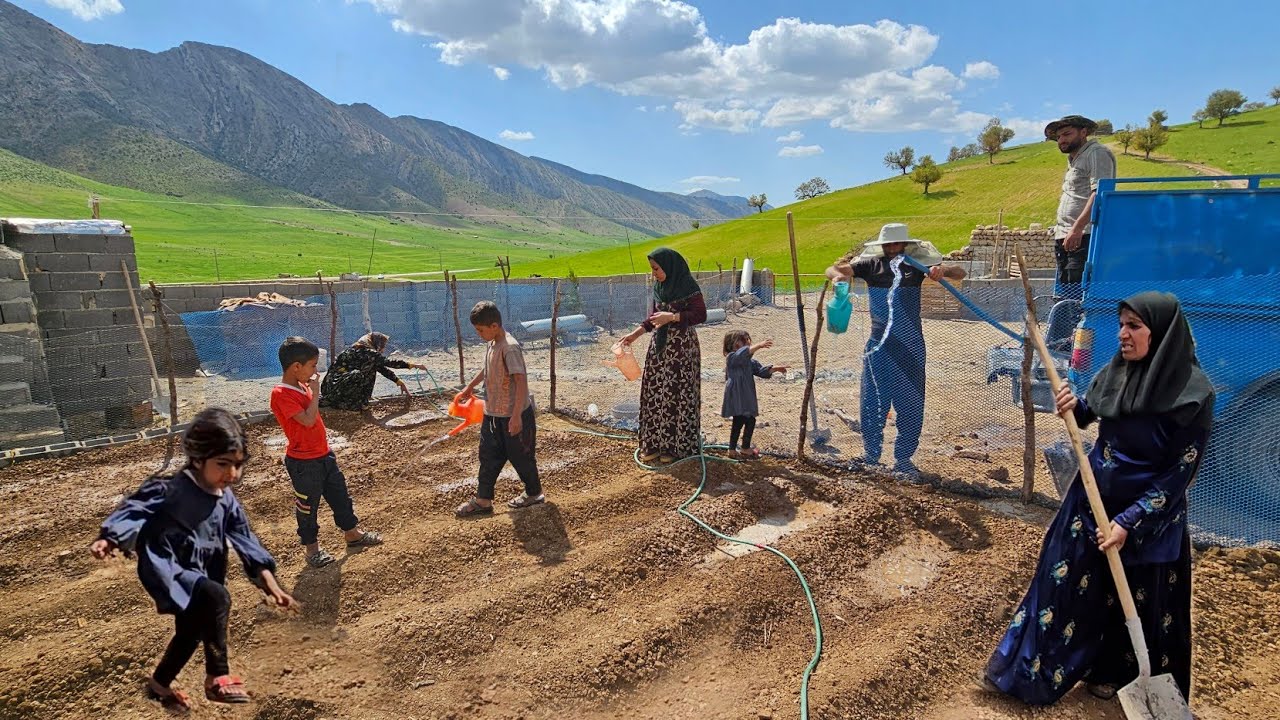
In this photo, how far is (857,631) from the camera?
3178 mm

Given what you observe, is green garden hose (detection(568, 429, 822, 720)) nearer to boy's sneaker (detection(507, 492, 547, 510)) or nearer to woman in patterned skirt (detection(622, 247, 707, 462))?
woman in patterned skirt (detection(622, 247, 707, 462))

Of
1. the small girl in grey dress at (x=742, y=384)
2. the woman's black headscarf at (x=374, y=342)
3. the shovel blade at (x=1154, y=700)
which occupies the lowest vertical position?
the shovel blade at (x=1154, y=700)

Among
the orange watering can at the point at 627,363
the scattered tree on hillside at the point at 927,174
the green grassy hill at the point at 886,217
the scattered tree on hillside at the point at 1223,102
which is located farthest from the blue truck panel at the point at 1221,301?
the scattered tree on hillside at the point at 1223,102

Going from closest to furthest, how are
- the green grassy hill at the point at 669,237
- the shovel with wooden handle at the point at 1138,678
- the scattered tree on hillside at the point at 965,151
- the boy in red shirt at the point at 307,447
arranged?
the shovel with wooden handle at the point at 1138,678 < the boy in red shirt at the point at 307,447 < the green grassy hill at the point at 669,237 < the scattered tree on hillside at the point at 965,151

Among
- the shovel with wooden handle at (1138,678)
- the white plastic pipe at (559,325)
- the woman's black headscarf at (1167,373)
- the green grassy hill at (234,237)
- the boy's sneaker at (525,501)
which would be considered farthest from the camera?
the green grassy hill at (234,237)

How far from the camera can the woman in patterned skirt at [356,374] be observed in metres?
7.21

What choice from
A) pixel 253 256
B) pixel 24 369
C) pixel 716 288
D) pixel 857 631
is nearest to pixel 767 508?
pixel 857 631

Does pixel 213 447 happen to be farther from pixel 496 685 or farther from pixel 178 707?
pixel 496 685

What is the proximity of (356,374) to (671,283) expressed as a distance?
4178 mm

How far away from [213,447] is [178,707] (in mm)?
→ 1077

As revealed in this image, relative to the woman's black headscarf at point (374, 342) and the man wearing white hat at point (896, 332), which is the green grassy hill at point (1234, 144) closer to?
the man wearing white hat at point (896, 332)

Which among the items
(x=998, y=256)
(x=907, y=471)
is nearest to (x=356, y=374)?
(x=907, y=471)

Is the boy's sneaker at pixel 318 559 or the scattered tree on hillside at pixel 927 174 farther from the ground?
the scattered tree on hillside at pixel 927 174

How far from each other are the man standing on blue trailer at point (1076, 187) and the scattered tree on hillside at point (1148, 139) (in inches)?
2177
